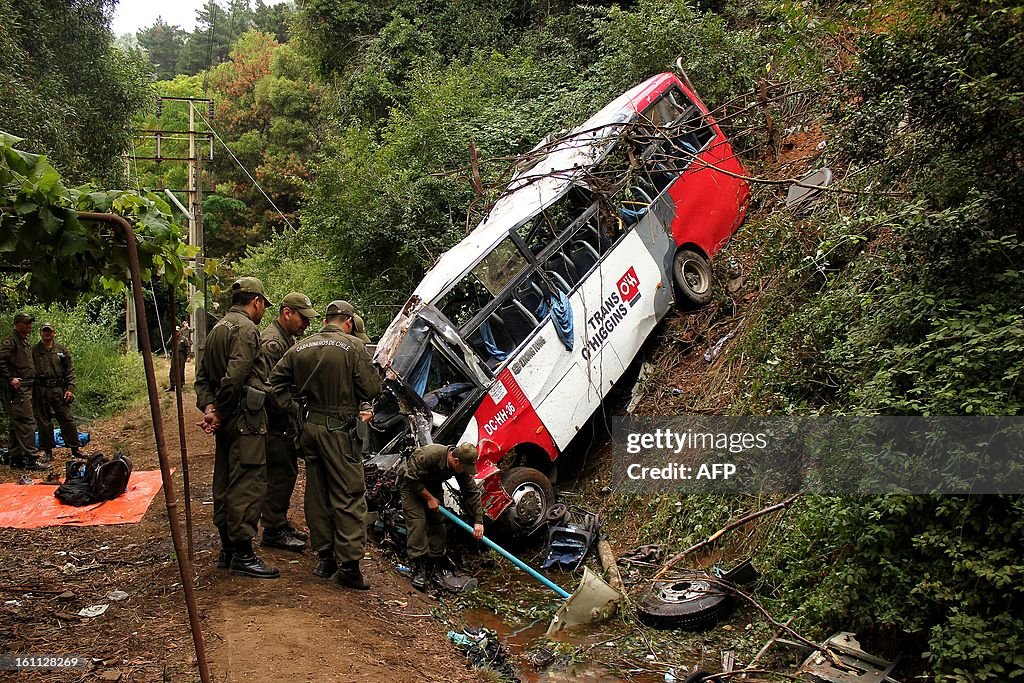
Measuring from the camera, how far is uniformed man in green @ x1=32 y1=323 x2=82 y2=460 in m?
9.92

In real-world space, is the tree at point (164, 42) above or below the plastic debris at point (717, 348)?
above

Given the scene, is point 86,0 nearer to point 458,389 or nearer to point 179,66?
point 458,389

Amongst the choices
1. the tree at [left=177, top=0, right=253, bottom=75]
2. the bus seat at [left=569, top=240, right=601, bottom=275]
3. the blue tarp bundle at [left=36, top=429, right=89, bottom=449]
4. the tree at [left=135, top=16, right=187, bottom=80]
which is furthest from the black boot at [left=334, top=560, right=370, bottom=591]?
the tree at [left=135, top=16, right=187, bottom=80]

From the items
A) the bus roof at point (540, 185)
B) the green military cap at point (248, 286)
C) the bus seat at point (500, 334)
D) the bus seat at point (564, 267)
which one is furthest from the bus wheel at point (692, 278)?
the green military cap at point (248, 286)

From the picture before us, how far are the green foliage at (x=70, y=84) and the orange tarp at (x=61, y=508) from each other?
12.7 ft

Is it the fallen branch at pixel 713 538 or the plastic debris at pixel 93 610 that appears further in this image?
the fallen branch at pixel 713 538

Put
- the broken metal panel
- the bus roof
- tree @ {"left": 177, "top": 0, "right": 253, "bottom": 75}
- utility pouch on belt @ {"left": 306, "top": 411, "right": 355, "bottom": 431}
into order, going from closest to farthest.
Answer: the broken metal panel < utility pouch on belt @ {"left": 306, "top": 411, "right": 355, "bottom": 431} < the bus roof < tree @ {"left": 177, "top": 0, "right": 253, "bottom": 75}

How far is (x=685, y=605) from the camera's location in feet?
20.2

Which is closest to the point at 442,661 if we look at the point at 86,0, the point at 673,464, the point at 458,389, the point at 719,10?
the point at 458,389

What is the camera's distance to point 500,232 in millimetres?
8375

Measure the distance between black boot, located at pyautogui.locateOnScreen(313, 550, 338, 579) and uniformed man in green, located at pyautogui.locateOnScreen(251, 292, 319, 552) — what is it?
479mm

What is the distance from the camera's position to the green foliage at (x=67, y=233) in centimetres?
346

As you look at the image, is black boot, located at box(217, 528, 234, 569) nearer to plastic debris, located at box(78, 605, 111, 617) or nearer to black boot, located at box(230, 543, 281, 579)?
black boot, located at box(230, 543, 281, 579)

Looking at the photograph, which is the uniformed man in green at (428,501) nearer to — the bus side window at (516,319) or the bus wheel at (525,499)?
the bus wheel at (525,499)
